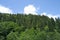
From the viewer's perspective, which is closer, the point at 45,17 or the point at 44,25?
the point at 44,25

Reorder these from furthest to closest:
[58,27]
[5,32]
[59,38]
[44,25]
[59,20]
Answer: [59,20], [44,25], [58,27], [5,32], [59,38]

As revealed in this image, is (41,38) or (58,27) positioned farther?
(58,27)

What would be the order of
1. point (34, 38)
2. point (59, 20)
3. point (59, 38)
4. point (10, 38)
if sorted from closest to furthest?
point (34, 38)
point (59, 38)
point (10, 38)
point (59, 20)

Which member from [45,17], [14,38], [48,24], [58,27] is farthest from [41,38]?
[45,17]

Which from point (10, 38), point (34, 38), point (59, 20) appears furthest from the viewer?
point (59, 20)

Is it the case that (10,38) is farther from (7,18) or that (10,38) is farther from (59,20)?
(59,20)

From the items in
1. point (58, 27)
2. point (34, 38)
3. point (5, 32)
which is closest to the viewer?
point (34, 38)

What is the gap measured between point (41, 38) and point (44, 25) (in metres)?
63.2

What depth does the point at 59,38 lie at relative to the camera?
63.6 metres

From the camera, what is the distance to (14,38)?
67500mm

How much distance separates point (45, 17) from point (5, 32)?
6072 centimetres

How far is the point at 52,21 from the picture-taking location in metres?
125

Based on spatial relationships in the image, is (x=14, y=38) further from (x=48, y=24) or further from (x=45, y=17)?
(x=45, y=17)

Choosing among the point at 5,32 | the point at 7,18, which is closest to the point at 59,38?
the point at 5,32
